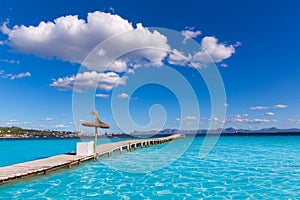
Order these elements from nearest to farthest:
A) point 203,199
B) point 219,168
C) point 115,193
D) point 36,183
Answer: point 203,199, point 115,193, point 36,183, point 219,168

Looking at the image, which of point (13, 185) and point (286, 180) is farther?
point (286, 180)

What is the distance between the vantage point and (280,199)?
33.1 feet

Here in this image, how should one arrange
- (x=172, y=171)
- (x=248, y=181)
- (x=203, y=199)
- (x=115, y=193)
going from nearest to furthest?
(x=203, y=199), (x=115, y=193), (x=248, y=181), (x=172, y=171)

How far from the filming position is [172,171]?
1599 cm

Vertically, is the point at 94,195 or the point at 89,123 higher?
the point at 89,123

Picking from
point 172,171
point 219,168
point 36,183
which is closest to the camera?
point 36,183

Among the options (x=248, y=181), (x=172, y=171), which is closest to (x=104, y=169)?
(x=172, y=171)

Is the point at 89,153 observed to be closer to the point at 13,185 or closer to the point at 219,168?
the point at 13,185

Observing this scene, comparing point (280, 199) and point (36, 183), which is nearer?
point (280, 199)

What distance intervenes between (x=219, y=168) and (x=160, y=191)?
735cm

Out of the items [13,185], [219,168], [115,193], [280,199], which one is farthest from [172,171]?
[13,185]

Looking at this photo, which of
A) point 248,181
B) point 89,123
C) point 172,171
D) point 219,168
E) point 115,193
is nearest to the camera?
point 115,193

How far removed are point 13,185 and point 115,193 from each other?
4.70 metres

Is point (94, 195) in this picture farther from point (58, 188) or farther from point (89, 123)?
point (89, 123)
